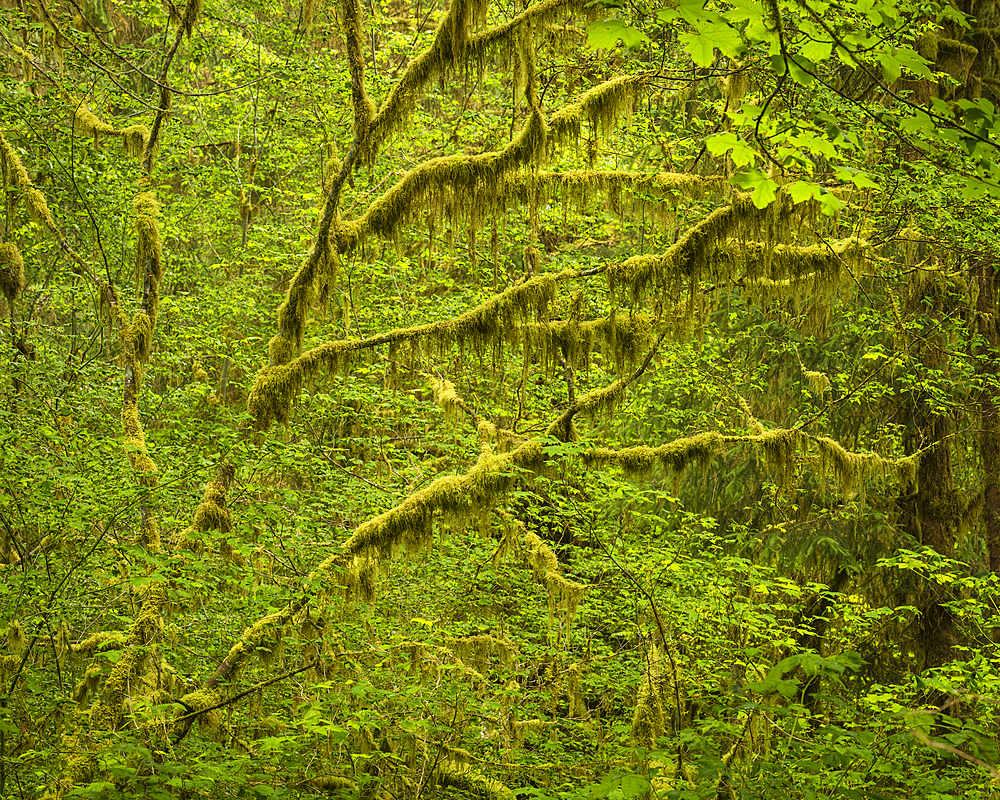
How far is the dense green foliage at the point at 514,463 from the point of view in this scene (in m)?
5.43

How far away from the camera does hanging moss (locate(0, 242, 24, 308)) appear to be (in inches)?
317

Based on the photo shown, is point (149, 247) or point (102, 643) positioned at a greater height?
point (149, 247)

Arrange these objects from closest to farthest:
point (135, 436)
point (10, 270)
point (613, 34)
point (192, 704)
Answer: point (613, 34) → point (192, 704) → point (135, 436) → point (10, 270)

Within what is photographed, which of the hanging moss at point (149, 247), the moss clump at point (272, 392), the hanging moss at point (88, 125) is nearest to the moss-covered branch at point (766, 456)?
the moss clump at point (272, 392)

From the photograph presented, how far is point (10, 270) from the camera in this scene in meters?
8.20

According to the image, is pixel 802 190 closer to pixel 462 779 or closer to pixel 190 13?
pixel 462 779

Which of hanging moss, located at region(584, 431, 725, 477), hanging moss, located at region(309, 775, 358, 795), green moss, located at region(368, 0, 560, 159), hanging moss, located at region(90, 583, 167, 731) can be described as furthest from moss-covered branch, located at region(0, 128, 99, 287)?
hanging moss, located at region(584, 431, 725, 477)

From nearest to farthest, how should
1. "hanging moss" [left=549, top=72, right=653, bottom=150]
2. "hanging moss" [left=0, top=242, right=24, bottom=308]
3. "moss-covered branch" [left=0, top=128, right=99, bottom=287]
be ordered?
1. "hanging moss" [left=549, top=72, right=653, bottom=150]
2. "moss-covered branch" [left=0, top=128, right=99, bottom=287]
3. "hanging moss" [left=0, top=242, right=24, bottom=308]

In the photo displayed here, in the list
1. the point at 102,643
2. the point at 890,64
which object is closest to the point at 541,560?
the point at 102,643

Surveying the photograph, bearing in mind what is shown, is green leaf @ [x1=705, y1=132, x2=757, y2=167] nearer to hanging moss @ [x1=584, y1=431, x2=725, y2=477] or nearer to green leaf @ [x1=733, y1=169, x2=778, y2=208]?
green leaf @ [x1=733, y1=169, x2=778, y2=208]

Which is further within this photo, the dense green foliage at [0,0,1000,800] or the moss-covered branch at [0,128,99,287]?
the moss-covered branch at [0,128,99,287]

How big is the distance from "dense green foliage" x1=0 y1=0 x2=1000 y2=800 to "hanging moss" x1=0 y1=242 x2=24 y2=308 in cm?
3

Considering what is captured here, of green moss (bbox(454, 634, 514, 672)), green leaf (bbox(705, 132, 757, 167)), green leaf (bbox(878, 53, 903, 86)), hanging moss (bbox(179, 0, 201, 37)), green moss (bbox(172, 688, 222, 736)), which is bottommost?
green moss (bbox(454, 634, 514, 672))

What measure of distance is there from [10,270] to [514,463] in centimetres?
566
